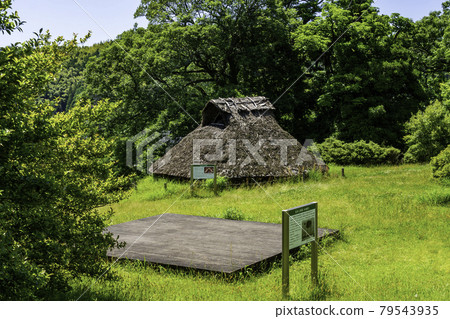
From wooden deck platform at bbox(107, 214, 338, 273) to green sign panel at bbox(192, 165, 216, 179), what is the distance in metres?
5.36

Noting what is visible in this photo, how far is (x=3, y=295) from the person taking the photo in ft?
Answer: 17.0

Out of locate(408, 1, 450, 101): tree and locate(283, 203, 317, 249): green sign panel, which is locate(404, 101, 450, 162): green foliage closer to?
locate(408, 1, 450, 101): tree

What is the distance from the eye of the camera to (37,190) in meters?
5.61

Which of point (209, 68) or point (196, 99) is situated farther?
point (209, 68)

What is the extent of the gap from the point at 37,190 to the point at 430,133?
24.0 m

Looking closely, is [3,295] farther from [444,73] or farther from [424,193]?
[444,73]

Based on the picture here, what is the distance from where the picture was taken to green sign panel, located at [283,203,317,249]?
647cm

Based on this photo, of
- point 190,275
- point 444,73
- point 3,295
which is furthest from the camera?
point 444,73

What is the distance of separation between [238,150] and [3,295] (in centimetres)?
1633

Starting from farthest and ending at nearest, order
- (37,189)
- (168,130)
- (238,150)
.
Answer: (168,130) < (238,150) < (37,189)

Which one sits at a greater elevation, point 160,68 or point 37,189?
point 160,68

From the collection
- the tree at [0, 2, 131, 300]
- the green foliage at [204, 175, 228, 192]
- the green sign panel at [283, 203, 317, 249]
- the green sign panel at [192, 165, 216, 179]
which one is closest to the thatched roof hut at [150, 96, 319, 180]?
the green foliage at [204, 175, 228, 192]

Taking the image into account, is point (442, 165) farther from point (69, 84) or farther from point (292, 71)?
point (69, 84)

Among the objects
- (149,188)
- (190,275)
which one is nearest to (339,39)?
(149,188)
